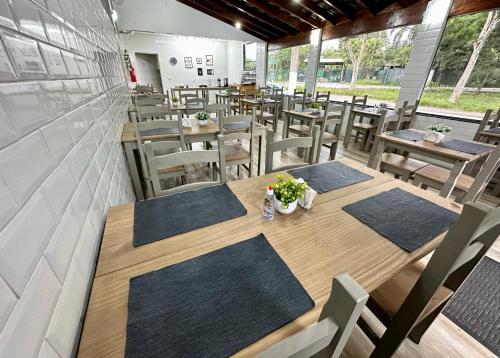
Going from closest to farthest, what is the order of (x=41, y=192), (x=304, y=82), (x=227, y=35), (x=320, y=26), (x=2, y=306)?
(x=2, y=306), (x=41, y=192), (x=320, y=26), (x=304, y=82), (x=227, y=35)

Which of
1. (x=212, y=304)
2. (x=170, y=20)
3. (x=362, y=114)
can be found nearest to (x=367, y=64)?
(x=362, y=114)

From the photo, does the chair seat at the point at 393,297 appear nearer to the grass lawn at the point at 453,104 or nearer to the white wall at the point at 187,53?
the grass lawn at the point at 453,104

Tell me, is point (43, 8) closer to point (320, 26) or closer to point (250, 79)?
point (320, 26)

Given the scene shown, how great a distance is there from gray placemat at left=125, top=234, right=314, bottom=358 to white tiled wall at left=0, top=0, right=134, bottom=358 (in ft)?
0.54

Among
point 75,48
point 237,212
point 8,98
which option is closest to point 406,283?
point 237,212

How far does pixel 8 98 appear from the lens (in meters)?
0.41

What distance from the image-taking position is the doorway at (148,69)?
29.9ft

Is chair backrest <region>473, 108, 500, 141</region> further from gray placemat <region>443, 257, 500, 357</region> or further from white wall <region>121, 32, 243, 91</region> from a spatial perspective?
white wall <region>121, 32, 243, 91</region>

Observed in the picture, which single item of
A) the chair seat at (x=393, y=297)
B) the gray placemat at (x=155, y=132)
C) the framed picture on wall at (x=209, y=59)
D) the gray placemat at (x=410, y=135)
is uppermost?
the framed picture on wall at (x=209, y=59)

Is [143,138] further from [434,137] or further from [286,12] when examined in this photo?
[286,12]

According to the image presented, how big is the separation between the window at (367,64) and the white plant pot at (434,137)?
2474mm

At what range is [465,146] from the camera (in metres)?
2.02

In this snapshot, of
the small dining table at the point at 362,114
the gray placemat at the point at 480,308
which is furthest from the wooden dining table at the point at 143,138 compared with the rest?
the small dining table at the point at 362,114

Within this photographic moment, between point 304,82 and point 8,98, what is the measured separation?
6.64 metres
